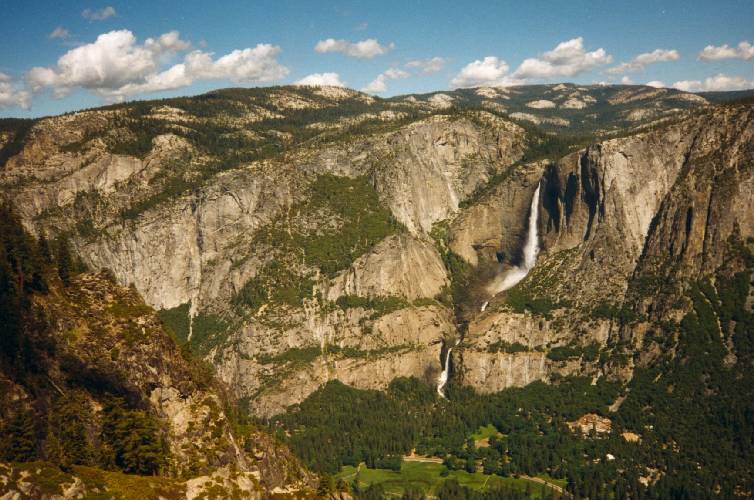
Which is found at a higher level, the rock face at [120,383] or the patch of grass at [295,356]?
the rock face at [120,383]

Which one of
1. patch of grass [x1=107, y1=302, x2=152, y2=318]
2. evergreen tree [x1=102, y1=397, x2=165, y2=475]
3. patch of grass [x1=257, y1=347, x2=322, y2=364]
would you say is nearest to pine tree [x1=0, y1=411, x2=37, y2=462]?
evergreen tree [x1=102, y1=397, x2=165, y2=475]

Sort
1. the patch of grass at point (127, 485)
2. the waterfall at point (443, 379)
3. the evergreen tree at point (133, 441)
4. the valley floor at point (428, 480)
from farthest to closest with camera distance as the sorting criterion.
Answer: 1. the waterfall at point (443, 379)
2. the valley floor at point (428, 480)
3. the evergreen tree at point (133, 441)
4. the patch of grass at point (127, 485)

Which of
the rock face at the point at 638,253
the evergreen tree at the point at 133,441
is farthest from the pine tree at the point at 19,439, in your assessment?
the rock face at the point at 638,253

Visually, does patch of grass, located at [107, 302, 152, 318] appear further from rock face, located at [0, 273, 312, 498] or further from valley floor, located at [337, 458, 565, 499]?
valley floor, located at [337, 458, 565, 499]

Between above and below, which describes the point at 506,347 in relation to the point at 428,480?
above

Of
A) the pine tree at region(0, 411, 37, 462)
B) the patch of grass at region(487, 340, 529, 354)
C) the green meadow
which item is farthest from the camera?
the patch of grass at region(487, 340, 529, 354)

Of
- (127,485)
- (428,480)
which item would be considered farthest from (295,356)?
(127,485)

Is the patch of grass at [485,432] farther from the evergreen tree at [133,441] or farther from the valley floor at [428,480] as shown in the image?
the evergreen tree at [133,441]

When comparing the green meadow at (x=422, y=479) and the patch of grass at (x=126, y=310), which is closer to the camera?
the patch of grass at (x=126, y=310)

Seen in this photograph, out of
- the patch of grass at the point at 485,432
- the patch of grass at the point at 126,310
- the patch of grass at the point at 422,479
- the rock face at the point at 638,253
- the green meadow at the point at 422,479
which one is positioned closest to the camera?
the patch of grass at the point at 126,310

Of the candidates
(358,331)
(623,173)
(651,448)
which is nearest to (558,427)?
(651,448)

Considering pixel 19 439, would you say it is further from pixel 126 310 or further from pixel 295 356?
pixel 295 356
